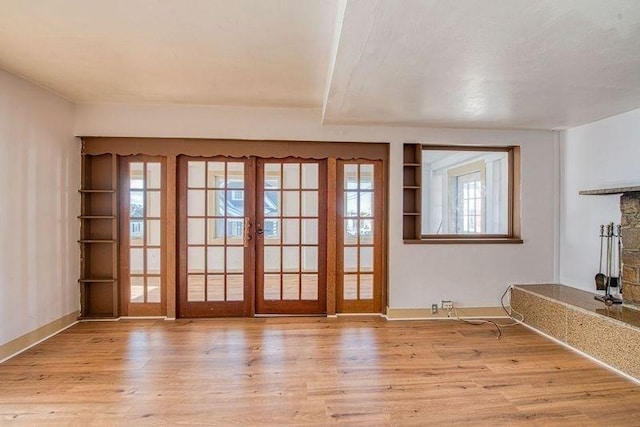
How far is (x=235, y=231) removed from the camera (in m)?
3.97

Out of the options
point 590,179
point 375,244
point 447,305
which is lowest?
point 447,305

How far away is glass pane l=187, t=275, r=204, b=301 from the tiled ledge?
11.9 ft

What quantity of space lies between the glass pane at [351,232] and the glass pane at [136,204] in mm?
2370

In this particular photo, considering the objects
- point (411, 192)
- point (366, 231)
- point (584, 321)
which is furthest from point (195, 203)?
point (584, 321)

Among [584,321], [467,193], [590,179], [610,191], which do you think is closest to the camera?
[584,321]

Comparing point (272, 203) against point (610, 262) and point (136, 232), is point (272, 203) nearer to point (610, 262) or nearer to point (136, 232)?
point (136, 232)

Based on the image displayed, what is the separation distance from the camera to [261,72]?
283 centimetres

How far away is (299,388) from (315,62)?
2.42 meters

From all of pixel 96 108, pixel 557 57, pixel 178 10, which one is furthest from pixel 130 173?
pixel 557 57

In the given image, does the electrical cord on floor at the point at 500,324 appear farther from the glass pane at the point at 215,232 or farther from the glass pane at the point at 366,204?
the glass pane at the point at 215,232

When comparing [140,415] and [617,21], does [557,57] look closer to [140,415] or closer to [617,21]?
[617,21]

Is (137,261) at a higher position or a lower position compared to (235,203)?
lower

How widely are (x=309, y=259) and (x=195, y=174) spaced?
5.44ft

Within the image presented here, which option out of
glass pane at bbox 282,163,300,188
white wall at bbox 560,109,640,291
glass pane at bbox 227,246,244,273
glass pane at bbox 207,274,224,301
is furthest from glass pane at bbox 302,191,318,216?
white wall at bbox 560,109,640,291
